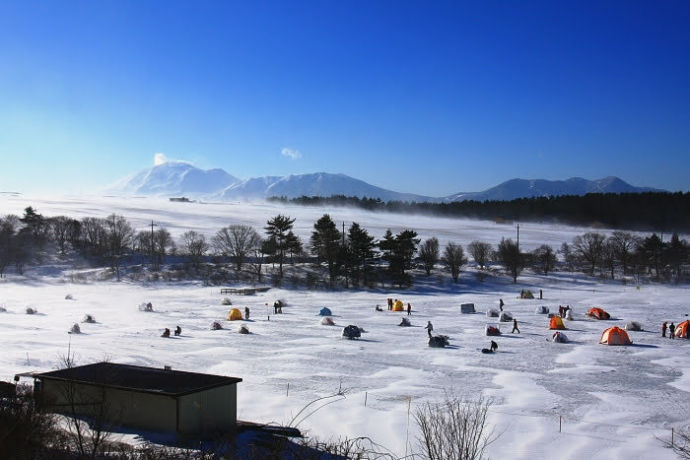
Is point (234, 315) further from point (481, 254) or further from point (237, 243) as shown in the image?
point (481, 254)

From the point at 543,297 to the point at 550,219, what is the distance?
87.6 m

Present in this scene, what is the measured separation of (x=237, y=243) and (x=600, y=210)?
87805mm

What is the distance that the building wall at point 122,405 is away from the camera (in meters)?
15.4

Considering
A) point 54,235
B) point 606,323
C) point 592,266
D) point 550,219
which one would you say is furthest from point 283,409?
point 550,219

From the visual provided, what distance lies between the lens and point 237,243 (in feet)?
260

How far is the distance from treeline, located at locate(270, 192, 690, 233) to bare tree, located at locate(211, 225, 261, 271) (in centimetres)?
7767

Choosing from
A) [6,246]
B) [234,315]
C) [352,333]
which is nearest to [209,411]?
[352,333]

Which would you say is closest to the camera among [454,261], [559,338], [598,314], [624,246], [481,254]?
[559,338]

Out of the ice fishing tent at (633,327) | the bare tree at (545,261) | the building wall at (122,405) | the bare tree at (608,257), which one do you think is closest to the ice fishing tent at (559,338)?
the ice fishing tent at (633,327)

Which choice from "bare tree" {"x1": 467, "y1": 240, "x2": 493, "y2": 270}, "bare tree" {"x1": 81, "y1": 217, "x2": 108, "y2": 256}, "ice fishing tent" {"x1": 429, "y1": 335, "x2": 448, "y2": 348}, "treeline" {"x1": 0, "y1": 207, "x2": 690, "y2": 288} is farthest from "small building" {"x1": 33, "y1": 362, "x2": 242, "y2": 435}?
"bare tree" {"x1": 81, "y1": 217, "x2": 108, "y2": 256}

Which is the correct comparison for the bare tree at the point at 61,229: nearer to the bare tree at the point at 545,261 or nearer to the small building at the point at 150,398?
the bare tree at the point at 545,261

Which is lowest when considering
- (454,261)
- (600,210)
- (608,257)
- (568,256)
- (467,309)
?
(467,309)

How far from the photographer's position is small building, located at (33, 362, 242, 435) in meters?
15.5

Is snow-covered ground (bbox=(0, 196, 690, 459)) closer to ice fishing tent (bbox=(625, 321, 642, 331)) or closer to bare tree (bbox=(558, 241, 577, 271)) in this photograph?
ice fishing tent (bbox=(625, 321, 642, 331))
